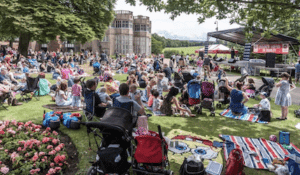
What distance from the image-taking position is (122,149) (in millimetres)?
3867

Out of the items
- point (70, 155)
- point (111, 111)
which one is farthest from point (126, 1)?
point (70, 155)

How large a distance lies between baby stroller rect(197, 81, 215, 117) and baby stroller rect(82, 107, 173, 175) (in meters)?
4.84

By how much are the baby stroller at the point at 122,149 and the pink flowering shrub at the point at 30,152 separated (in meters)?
1.19

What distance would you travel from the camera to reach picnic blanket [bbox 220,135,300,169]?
5.05m

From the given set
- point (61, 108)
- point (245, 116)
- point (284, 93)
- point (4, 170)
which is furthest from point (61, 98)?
point (284, 93)

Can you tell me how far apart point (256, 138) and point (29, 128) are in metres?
6.72

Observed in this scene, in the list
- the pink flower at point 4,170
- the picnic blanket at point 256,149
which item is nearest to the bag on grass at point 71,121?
the pink flower at point 4,170

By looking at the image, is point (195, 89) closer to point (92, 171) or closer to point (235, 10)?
point (235, 10)

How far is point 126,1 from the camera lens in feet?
24.3

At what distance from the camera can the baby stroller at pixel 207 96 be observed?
844 centimetres

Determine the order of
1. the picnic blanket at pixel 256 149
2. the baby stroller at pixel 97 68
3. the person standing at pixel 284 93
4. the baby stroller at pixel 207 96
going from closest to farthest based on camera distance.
Answer: the picnic blanket at pixel 256 149
the person standing at pixel 284 93
the baby stroller at pixel 207 96
the baby stroller at pixel 97 68

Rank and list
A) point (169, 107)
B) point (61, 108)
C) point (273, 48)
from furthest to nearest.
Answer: point (273, 48)
point (61, 108)
point (169, 107)

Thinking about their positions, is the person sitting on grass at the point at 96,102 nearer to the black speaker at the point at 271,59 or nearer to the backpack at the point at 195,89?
the backpack at the point at 195,89

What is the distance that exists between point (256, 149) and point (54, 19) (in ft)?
69.9
